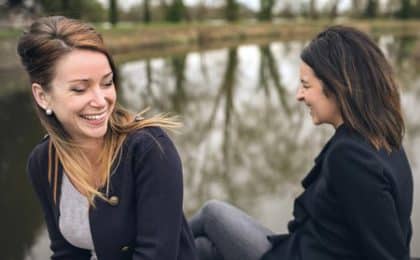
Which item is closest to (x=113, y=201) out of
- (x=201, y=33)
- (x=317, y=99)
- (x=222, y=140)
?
(x=317, y=99)

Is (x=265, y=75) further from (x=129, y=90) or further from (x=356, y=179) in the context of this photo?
(x=356, y=179)

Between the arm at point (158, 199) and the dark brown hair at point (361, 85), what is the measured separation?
572 mm

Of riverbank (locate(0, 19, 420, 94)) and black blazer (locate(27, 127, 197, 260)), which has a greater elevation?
black blazer (locate(27, 127, 197, 260))

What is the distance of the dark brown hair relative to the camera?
58.1 inches

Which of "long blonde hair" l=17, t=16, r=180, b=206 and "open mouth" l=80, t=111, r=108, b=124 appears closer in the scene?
"long blonde hair" l=17, t=16, r=180, b=206

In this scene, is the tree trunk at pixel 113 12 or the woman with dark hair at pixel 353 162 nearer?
the woman with dark hair at pixel 353 162

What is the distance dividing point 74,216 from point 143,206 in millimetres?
253

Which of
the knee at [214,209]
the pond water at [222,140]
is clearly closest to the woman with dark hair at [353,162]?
the knee at [214,209]

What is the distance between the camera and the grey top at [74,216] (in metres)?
1.44

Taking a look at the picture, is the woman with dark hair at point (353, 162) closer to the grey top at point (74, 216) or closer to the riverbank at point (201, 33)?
the grey top at point (74, 216)

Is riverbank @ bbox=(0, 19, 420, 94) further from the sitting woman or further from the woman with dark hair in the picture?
the woman with dark hair

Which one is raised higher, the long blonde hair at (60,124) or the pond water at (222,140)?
the long blonde hair at (60,124)

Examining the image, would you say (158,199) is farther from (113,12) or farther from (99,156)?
(113,12)

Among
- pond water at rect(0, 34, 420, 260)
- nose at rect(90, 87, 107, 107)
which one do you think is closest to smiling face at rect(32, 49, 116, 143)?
nose at rect(90, 87, 107, 107)
